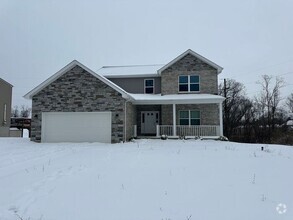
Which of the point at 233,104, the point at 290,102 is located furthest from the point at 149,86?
the point at 290,102

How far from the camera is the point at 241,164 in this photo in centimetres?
795

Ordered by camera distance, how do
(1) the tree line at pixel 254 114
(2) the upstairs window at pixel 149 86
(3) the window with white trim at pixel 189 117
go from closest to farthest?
(3) the window with white trim at pixel 189 117, (2) the upstairs window at pixel 149 86, (1) the tree line at pixel 254 114

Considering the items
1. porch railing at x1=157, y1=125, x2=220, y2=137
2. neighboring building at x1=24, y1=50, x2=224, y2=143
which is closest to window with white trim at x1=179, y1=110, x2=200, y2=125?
neighboring building at x1=24, y1=50, x2=224, y2=143

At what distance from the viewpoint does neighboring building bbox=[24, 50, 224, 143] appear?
581 inches

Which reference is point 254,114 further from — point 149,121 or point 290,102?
point 149,121

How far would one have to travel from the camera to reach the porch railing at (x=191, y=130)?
1727 cm

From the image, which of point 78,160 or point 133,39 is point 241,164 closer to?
point 78,160

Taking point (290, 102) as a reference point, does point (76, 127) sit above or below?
below

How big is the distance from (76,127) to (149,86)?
7.47 metres

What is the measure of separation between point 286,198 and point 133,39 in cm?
5418

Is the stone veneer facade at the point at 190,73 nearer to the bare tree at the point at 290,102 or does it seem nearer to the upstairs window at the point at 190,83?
the upstairs window at the point at 190,83

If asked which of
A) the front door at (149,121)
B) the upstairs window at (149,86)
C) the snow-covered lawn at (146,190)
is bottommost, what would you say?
the snow-covered lawn at (146,190)

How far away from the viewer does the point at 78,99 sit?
48.8ft

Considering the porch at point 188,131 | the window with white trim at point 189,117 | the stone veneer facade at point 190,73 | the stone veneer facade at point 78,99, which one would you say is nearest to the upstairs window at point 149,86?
the stone veneer facade at point 190,73
